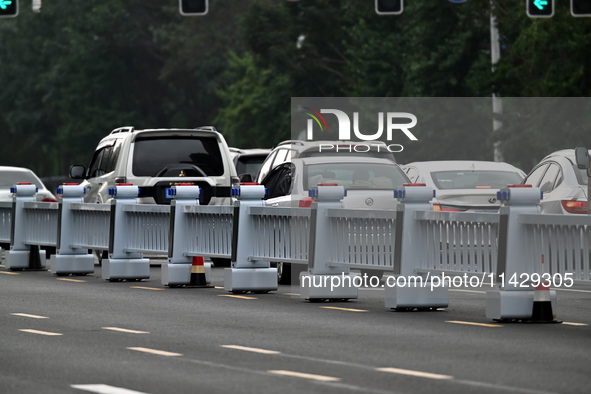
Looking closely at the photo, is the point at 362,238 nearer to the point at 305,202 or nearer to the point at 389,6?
the point at 305,202

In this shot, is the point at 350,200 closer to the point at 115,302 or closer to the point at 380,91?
the point at 115,302

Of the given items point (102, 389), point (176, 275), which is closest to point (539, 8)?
point (176, 275)

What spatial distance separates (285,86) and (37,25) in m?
31.1

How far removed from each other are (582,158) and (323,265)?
401 centimetres

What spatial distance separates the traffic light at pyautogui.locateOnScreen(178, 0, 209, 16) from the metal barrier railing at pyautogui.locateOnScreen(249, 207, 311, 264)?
12.1 metres

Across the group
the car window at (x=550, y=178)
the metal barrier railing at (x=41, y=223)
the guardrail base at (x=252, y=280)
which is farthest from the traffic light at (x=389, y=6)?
the guardrail base at (x=252, y=280)

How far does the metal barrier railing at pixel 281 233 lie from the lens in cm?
1723

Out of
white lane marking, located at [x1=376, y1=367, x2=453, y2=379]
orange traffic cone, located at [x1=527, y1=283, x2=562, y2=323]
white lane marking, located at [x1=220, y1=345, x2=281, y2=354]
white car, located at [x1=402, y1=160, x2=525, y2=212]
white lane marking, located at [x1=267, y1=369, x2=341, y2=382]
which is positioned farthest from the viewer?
white car, located at [x1=402, y1=160, x2=525, y2=212]

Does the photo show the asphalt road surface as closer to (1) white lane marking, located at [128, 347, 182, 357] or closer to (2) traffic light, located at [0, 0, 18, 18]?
(1) white lane marking, located at [128, 347, 182, 357]

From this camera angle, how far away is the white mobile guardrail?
1405 cm

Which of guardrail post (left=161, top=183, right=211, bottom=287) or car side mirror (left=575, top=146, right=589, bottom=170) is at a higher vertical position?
car side mirror (left=575, top=146, right=589, bottom=170)

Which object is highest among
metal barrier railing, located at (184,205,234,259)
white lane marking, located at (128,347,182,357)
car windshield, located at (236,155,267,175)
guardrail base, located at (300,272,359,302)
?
car windshield, located at (236,155,267,175)

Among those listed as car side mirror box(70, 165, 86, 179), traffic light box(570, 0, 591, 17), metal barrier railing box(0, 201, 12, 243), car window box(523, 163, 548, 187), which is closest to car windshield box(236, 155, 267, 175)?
car side mirror box(70, 165, 86, 179)

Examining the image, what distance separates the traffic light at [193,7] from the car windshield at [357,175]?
1020cm
